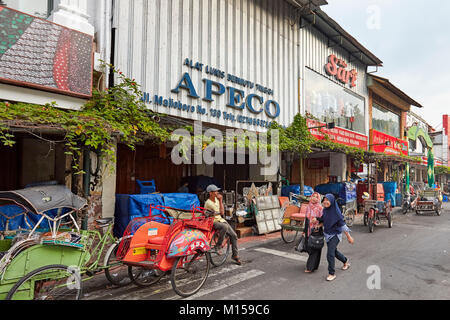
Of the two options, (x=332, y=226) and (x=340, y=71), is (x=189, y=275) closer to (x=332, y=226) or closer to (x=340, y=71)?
(x=332, y=226)

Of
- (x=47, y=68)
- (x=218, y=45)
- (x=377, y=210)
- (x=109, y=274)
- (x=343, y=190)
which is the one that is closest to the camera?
(x=109, y=274)

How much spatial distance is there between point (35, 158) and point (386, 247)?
35.1 feet

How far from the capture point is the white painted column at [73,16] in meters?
7.11

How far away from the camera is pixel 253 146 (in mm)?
10648

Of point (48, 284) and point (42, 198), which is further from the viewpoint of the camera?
point (42, 198)

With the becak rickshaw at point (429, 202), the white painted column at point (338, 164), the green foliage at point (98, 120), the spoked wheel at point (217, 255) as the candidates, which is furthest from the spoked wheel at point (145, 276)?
the becak rickshaw at point (429, 202)

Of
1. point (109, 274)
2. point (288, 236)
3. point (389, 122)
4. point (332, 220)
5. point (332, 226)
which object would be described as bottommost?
point (288, 236)

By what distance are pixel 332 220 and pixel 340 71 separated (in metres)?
15.2

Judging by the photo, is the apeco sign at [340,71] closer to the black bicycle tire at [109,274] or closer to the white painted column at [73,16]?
the white painted column at [73,16]

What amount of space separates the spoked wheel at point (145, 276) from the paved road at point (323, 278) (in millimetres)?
120

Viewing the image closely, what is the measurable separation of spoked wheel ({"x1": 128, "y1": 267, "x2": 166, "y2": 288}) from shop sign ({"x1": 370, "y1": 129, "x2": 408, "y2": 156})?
1966 centimetres

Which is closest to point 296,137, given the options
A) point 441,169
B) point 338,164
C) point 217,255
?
point 338,164

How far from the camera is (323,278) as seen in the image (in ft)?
18.1
